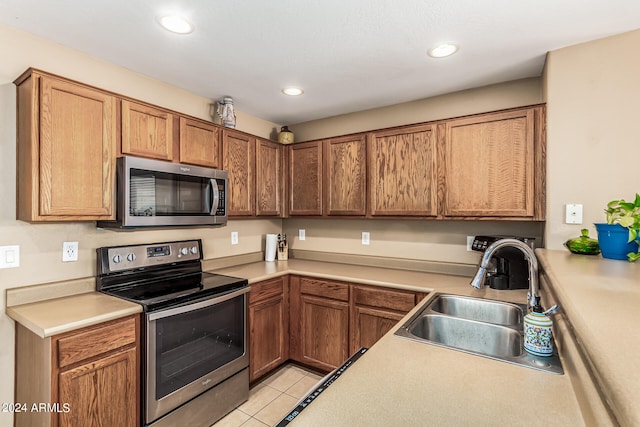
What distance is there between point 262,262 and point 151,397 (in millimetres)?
1640

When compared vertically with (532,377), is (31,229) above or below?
above

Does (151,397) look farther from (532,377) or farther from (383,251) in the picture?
(383,251)

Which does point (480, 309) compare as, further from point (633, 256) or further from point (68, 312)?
point (68, 312)

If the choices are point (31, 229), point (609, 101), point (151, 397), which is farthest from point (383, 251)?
point (31, 229)

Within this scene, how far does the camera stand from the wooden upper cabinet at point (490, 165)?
6.84ft

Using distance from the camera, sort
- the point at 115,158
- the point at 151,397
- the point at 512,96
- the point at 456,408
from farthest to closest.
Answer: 1. the point at 512,96
2. the point at 115,158
3. the point at 151,397
4. the point at 456,408

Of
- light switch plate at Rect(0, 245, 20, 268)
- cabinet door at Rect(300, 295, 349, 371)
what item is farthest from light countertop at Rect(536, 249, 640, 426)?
light switch plate at Rect(0, 245, 20, 268)

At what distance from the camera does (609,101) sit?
5.91 ft

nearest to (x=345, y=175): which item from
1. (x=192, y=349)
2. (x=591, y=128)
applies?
(x=591, y=128)

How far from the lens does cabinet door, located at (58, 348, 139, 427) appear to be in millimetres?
1460

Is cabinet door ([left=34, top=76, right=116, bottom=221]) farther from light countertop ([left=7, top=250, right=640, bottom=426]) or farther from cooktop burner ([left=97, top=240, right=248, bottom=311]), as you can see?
light countertop ([left=7, top=250, right=640, bottom=426])

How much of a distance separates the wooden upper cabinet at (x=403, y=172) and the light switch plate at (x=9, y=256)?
93.7 inches

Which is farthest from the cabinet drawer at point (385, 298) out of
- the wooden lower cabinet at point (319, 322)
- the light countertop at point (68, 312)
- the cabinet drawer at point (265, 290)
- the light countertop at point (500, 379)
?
the light countertop at point (68, 312)

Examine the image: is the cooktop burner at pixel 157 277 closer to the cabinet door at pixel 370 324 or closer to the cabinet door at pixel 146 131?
the cabinet door at pixel 146 131
